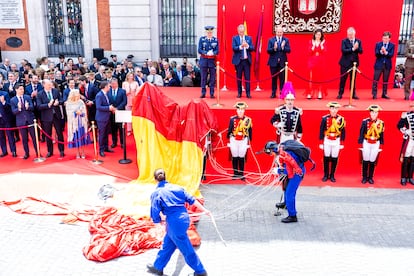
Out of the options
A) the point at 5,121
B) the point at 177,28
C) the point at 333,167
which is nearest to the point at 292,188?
the point at 333,167

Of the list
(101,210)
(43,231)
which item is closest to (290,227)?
(101,210)

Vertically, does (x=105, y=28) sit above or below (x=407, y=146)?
above

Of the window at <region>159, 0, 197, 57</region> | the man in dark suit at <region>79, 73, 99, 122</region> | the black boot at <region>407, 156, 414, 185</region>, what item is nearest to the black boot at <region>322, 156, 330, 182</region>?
the black boot at <region>407, 156, 414, 185</region>

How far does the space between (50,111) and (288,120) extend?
586cm

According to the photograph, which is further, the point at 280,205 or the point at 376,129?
the point at 376,129

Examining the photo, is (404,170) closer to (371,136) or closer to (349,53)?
(371,136)

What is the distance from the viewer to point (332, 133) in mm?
9945

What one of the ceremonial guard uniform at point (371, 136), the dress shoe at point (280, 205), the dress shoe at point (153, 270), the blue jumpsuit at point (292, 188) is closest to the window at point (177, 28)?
the ceremonial guard uniform at point (371, 136)

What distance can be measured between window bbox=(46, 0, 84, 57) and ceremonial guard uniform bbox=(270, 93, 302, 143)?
12577 mm

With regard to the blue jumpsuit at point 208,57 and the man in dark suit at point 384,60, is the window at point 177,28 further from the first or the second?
the man in dark suit at point 384,60

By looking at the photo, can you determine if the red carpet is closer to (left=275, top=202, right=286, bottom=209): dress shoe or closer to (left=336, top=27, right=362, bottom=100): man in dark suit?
(left=336, top=27, right=362, bottom=100): man in dark suit

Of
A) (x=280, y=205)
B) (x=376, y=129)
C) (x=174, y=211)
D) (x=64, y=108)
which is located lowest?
(x=280, y=205)

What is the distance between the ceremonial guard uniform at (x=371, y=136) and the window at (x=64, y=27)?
1392cm

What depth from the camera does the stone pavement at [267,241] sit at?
676 cm
